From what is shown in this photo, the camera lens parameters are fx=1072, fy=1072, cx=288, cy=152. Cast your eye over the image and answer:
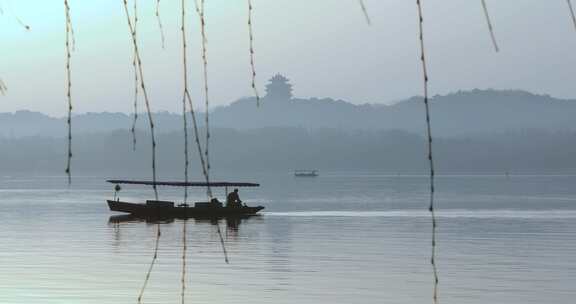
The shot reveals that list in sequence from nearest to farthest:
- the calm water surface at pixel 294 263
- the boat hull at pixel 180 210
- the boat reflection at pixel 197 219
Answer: the calm water surface at pixel 294 263 < the boat hull at pixel 180 210 < the boat reflection at pixel 197 219

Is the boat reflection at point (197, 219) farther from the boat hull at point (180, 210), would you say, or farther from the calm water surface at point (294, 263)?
the boat hull at point (180, 210)

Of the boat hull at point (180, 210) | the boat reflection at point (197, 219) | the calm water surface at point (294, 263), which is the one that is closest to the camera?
the calm water surface at point (294, 263)

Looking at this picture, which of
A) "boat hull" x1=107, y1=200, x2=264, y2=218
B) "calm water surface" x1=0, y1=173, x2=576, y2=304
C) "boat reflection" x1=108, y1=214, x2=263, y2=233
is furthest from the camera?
"boat reflection" x1=108, y1=214, x2=263, y2=233

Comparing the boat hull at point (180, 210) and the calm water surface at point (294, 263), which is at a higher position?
the boat hull at point (180, 210)

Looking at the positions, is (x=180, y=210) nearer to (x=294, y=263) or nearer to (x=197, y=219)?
(x=197, y=219)

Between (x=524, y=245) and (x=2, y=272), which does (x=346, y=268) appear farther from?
A: (x=524, y=245)

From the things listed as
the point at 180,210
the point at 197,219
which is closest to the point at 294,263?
the point at 180,210

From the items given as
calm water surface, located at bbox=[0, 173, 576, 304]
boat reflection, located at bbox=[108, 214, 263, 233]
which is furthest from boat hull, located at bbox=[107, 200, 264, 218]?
calm water surface, located at bbox=[0, 173, 576, 304]

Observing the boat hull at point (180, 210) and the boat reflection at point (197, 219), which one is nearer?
the boat hull at point (180, 210)

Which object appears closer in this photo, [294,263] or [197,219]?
[294,263]

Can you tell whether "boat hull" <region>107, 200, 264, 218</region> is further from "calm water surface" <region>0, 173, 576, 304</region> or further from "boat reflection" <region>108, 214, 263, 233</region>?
"calm water surface" <region>0, 173, 576, 304</region>

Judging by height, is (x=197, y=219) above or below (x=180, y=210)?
below

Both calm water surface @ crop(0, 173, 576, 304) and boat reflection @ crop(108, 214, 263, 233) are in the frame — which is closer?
calm water surface @ crop(0, 173, 576, 304)

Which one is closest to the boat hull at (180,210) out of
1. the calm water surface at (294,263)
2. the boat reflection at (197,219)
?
the boat reflection at (197,219)
